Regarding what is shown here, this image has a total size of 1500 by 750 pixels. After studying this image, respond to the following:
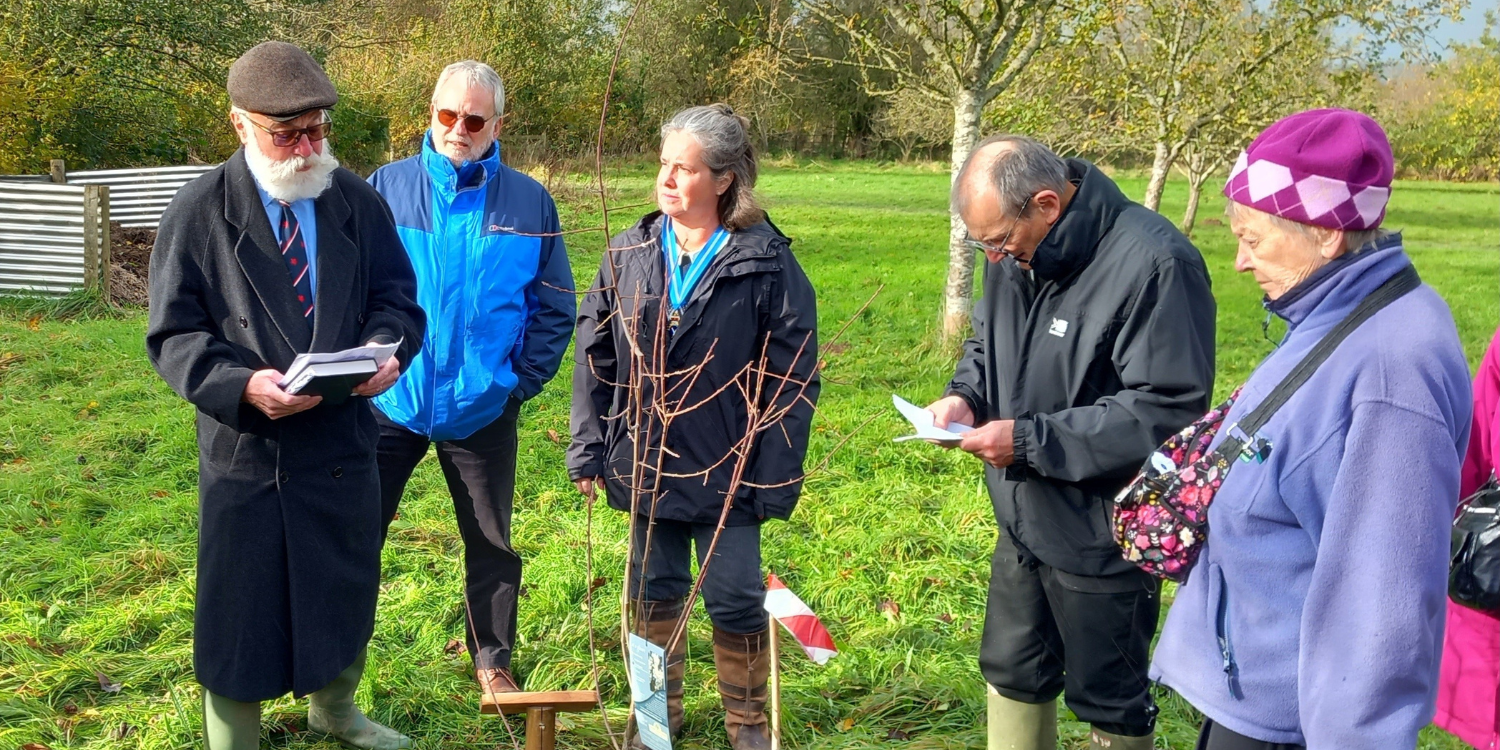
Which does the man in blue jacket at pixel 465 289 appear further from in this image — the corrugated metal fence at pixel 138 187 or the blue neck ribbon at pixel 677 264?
the corrugated metal fence at pixel 138 187

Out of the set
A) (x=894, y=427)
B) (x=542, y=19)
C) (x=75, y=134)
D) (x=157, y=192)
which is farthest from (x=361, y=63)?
(x=894, y=427)

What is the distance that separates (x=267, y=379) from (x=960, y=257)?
6.93 metres

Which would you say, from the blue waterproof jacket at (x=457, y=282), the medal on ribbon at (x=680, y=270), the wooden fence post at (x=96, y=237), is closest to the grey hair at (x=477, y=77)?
the blue waterproof jacket at (x=457, y=282)

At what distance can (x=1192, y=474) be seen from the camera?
219cm

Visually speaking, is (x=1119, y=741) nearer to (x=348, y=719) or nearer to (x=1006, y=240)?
(x=1006, y=240)

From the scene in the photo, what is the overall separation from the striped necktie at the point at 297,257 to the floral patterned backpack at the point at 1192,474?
2046 millimetres

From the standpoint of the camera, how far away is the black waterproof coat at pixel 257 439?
2.84 m

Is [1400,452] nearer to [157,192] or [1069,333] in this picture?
[1069,333]

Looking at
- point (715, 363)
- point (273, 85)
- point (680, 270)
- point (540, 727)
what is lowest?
point (540, 727)

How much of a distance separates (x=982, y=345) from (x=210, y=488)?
7.04 ft

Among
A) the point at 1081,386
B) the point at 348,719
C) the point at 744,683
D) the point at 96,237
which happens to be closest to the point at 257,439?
the point at 348,719

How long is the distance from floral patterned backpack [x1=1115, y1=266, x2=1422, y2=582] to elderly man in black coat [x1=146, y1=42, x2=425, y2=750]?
187 cm

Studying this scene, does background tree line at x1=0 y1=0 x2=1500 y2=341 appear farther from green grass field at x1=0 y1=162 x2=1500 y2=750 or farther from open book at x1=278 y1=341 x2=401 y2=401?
open book at x1=278 y1=341 x2=401 y2=401

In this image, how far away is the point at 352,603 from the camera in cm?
314
